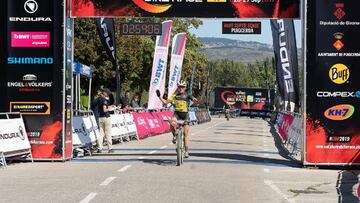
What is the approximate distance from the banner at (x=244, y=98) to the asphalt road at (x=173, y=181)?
252 feet

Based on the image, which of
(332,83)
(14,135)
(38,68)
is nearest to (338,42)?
(332,83)

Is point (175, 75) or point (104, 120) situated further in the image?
point (175, 75)

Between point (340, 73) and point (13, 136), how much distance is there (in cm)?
780

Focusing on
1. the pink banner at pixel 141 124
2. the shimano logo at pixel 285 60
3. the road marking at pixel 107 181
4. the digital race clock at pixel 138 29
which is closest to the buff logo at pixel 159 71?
the pink banner at pixel 141 124

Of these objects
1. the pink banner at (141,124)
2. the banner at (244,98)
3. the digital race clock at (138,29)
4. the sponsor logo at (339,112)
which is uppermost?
the digital race clock at (138,29)

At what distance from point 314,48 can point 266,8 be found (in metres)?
1.66

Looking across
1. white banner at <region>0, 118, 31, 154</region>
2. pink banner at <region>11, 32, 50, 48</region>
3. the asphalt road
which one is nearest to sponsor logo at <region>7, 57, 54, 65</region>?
pink banner at <region>11, 32, 50, 48</region>

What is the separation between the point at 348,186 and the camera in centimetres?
1192

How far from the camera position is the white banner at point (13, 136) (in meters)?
14.5

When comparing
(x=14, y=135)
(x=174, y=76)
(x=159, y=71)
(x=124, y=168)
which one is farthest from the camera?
(x=174, y=76)

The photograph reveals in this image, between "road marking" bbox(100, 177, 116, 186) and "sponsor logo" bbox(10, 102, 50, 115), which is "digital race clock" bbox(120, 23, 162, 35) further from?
"road marking" bbox(100, 177, 116, 186)

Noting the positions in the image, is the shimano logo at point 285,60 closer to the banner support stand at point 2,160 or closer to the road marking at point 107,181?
the banner support stand at point 2,160

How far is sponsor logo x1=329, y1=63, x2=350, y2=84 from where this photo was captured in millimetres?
14867

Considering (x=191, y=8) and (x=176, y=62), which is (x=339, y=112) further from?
(x=176, y=62)
